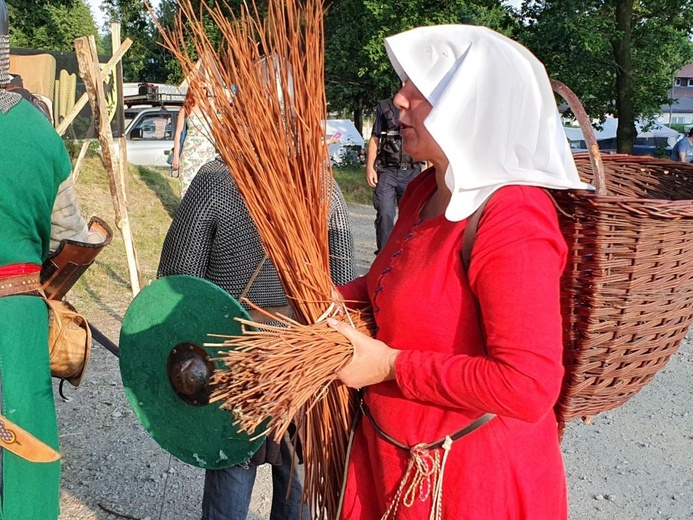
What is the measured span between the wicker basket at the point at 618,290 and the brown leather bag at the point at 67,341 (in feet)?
4.47

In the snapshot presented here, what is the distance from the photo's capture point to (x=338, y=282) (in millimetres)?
2303

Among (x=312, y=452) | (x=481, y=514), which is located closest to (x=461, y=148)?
(x=481, y=514)

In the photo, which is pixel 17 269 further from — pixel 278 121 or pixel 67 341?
pixel 278 121

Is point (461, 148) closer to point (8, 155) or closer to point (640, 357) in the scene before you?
point (640, 357)

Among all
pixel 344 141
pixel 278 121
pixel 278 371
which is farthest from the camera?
pixel 344 141

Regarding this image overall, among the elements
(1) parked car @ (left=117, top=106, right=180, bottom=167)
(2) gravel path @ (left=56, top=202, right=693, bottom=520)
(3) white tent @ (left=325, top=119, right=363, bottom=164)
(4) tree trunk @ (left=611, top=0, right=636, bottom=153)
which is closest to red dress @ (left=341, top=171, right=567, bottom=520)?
(2) gravel path @ (left=56, top=202, right=693, bottom=520)

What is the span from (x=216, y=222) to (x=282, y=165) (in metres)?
0.70

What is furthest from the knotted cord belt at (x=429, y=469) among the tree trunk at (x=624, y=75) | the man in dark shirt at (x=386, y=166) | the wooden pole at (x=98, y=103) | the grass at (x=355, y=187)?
the tree trunk at (x=624, y=75)

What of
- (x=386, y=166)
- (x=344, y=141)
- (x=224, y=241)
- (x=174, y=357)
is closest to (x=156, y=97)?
(x=344, y=141)

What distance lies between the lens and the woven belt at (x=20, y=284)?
1821 mm

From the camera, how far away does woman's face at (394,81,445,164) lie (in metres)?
1.42

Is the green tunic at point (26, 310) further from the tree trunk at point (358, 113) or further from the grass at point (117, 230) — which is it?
the tree trunk at point (358, 113)

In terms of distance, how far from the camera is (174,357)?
2.06 metres

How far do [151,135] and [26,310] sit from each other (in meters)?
13.2
